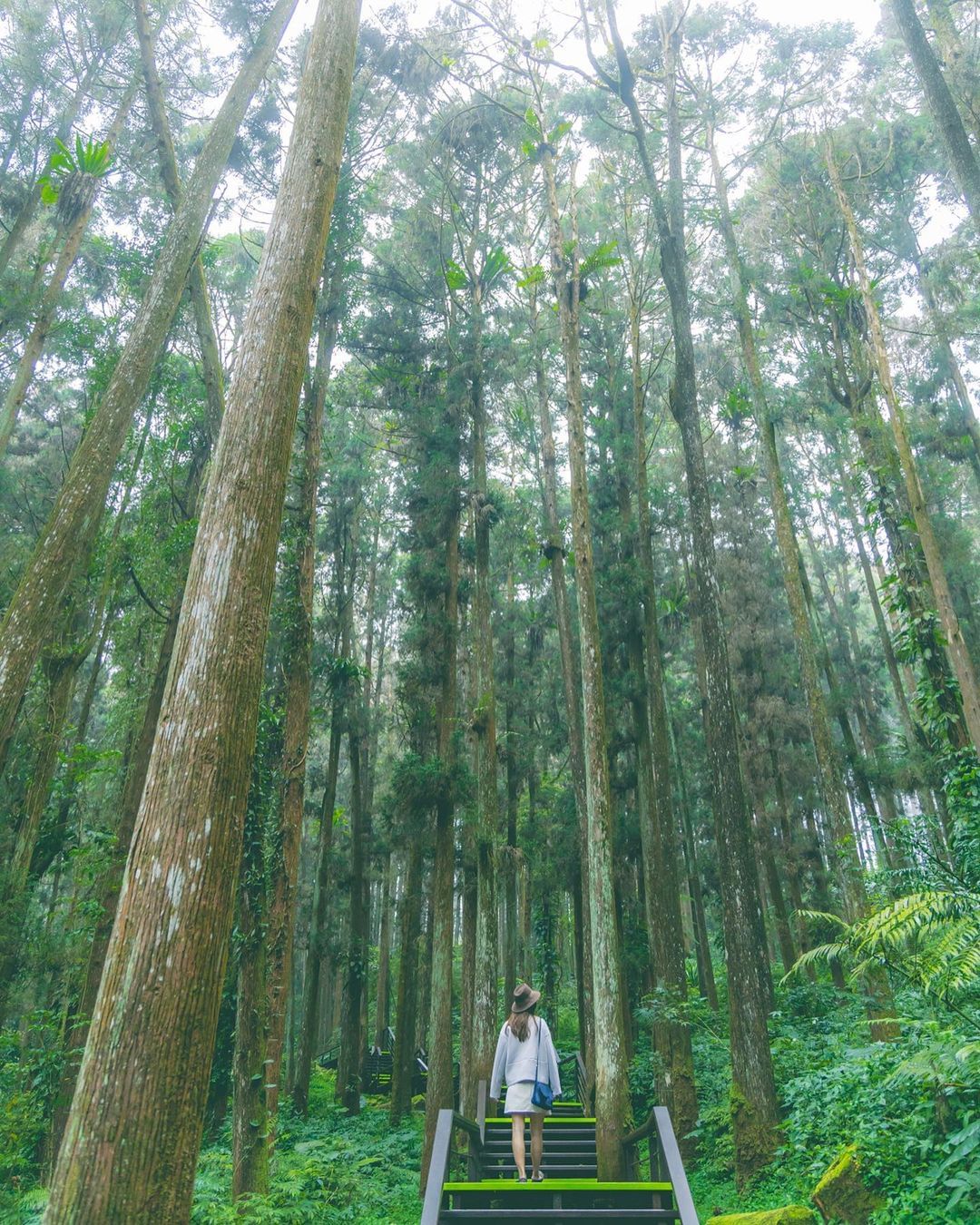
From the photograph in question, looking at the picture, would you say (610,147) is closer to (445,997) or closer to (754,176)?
(754,176)

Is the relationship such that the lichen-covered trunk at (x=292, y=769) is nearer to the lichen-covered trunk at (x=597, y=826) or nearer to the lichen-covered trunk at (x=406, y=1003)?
the lichen-covered trunk at (x=597, y=826)

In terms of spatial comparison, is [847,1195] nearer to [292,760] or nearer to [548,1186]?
[548,1186]

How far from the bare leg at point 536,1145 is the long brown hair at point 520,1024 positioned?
625mm

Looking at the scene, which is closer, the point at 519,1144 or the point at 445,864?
the point at 519,1144

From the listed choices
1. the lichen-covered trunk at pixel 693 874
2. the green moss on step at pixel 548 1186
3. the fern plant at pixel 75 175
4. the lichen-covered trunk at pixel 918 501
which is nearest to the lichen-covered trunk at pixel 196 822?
the green moss on step at pixel 548 1186

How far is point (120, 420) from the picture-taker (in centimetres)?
736

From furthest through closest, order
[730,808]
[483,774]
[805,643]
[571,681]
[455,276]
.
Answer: [455,276]
[571,681]
[805,643]
[483,774]
[730,808]

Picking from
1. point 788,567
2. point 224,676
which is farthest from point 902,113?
point 224,676

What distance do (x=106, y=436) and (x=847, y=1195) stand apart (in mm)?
8863

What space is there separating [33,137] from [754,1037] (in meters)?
20.0

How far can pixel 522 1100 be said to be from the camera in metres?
6.02

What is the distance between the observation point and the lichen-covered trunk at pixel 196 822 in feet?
8.07

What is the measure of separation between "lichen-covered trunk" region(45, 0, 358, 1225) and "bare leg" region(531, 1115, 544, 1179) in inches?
174

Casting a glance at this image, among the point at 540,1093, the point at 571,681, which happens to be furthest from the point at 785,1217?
the point at 571,681
